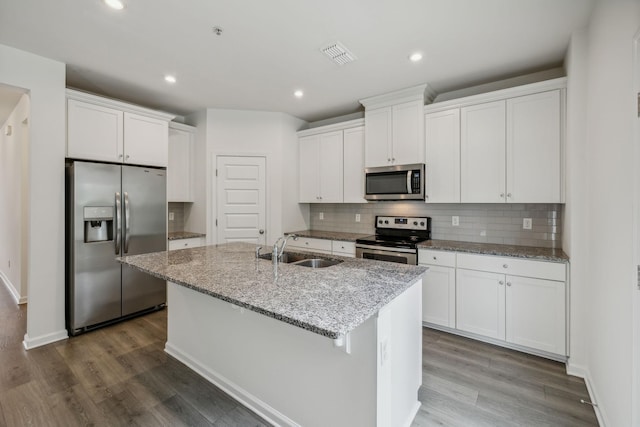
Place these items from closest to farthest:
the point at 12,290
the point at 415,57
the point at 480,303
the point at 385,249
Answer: the point at 415,57
the point at 480,303
the point at 385,249
the point at 12,290

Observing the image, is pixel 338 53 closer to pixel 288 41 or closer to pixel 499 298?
pixel 288 41

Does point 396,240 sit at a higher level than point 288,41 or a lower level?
lower

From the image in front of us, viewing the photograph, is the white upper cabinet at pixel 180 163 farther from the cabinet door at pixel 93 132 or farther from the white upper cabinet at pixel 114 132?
the cabinet door at pixel 93 132

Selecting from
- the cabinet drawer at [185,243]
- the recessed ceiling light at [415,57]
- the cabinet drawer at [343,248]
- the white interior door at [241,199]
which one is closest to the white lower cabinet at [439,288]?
the cabinet drawer at [343,248]

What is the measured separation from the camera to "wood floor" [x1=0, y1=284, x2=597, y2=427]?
1.78m

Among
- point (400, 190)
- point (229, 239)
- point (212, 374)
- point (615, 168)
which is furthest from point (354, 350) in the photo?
point (229, 239)

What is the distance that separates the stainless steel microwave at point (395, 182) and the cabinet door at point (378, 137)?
112 mm

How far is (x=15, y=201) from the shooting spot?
3832 mm

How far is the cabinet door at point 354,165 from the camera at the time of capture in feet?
12.6

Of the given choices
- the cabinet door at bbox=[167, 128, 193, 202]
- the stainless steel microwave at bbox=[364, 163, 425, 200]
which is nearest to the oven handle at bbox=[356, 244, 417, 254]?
the stainless steel microwave at bbox=[364, 163, 425, 200]

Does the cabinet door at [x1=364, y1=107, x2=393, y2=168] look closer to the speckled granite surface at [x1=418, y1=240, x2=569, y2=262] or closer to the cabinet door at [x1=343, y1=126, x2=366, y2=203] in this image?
the cabinet door at [x1=343, y1=126, x2=366, y2=203]

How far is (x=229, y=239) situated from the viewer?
4.09 m

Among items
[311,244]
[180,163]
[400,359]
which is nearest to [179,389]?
[400,359]

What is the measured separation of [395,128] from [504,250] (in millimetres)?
1755
